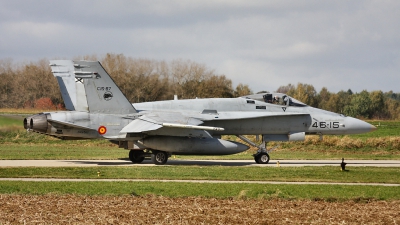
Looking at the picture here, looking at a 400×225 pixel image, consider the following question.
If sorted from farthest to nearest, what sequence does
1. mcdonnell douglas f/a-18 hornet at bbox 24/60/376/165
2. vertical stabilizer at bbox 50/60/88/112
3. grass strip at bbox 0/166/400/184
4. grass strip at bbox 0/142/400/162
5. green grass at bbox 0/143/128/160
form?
grass strip at bbox 0/142/400/162 → green grass at bbox 0/143/128/160 → vertical stabilizer at bbox 50/60/88/112 → mcdonnell douglas f/a-18 hornet at bbox 24/60/376/165 → grass strip at bbox 0/166/400/184

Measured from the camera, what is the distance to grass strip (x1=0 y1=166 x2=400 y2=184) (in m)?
21.4

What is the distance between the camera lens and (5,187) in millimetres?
18094

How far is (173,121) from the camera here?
2659 cm

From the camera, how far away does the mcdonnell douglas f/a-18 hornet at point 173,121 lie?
1043 inches

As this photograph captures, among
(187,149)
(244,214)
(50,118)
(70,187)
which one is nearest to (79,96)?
(50,118)

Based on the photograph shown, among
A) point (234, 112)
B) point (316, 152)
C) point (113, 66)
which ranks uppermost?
point (113, 66)

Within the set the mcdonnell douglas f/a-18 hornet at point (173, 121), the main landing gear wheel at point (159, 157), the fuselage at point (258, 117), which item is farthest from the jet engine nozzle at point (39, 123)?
the main landing gear wheel at point (159, 157)

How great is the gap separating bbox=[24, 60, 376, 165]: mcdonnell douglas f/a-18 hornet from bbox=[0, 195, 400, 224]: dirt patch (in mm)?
10385

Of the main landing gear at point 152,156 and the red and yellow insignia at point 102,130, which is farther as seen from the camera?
the main landing gear at point 152,156

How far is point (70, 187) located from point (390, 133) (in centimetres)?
3734

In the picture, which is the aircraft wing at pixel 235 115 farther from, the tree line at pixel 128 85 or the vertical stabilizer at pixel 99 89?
the tree line at pixel 128 85

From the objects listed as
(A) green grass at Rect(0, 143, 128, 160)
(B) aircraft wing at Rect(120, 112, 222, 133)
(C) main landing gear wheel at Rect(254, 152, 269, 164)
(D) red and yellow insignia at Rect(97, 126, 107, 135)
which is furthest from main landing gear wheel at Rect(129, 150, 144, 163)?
(C) main landing gear wheel at Rect(254, 152, 269, 164)

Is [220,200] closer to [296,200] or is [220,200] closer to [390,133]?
[296,200]

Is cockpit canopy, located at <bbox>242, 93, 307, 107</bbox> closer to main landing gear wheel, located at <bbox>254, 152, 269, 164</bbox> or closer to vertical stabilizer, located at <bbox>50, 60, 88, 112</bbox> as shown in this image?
A: main landing gear wheel, located at <bbox>254, 152, 269, 164</bbox>
